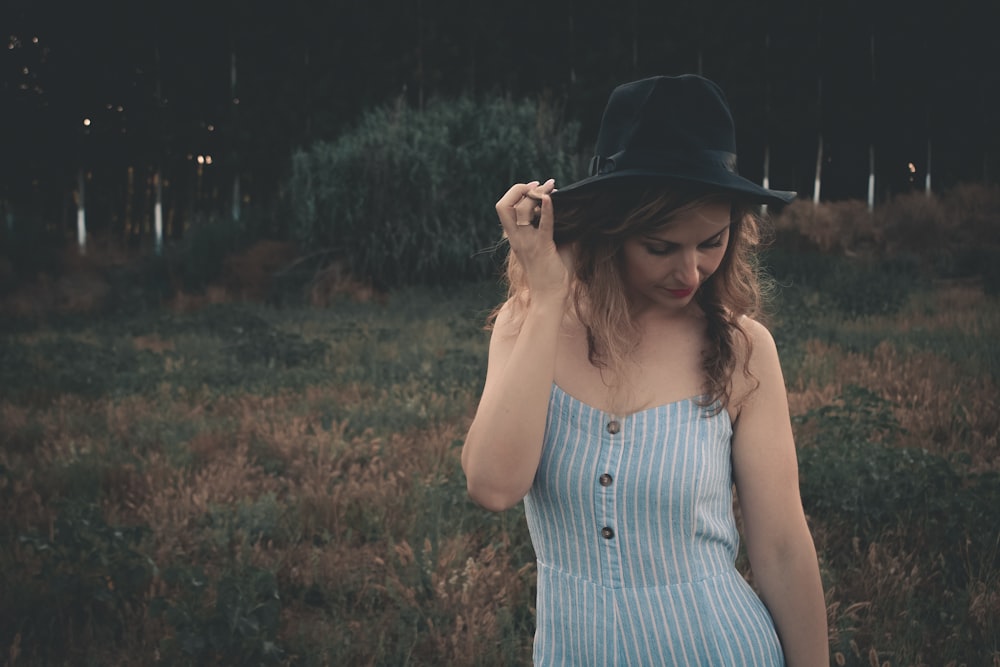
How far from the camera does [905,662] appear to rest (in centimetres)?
284

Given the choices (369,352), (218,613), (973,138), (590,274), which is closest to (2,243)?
(369,352)

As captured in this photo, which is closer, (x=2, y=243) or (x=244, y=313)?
(x=244, y=313)

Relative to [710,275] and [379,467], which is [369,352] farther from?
[710,275]

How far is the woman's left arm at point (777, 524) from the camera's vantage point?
1.45 m

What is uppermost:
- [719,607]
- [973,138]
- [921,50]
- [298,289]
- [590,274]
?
[921,50]

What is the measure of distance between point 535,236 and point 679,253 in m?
0.28

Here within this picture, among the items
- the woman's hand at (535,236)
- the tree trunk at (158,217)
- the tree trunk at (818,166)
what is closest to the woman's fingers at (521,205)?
the woman's hand at (535,236)

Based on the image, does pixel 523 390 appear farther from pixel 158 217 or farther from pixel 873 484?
pixel 158 217

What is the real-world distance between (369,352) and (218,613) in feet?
22.6

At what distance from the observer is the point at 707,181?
1370 millimetres

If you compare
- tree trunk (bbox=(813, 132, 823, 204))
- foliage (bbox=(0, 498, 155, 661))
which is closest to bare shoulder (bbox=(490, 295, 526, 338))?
foliage (bbox=(0, 498, 155, 661))

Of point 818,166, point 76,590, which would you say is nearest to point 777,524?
point 76,590

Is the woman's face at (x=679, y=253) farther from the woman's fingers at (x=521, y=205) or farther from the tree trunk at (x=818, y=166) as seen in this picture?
the tree trunk at (x=818, y=166)

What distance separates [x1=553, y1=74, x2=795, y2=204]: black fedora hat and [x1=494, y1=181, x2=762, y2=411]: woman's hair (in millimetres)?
35
